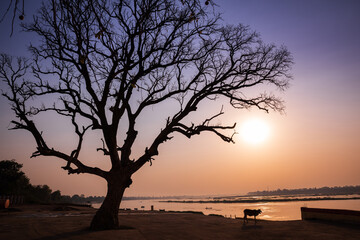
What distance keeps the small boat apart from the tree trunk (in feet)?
36.8

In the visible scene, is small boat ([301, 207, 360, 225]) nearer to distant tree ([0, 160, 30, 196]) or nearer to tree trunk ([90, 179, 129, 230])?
tree trunk ([90, 179, 129, 230])

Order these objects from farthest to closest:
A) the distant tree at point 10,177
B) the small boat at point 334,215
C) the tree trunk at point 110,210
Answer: the distant tree at point 10,177 < the small boat at point 334,215 < the tree trunk at point 110,210

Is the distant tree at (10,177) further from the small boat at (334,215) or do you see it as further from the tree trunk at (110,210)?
the small boat at (334,215)

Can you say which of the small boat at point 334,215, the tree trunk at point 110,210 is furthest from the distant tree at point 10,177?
the small boat at point 334,215

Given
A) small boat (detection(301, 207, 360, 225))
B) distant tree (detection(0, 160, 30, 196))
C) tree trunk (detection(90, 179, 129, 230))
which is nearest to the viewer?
tree trunk (detection(90, 179, 129, 230))

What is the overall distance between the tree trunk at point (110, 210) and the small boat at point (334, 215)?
11.2 metres

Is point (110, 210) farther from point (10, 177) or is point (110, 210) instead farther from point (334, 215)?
point (10, 177)

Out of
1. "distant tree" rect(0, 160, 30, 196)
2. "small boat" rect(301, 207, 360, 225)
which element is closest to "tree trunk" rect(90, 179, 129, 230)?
"small boat" rect(301, 207, 360, 225)

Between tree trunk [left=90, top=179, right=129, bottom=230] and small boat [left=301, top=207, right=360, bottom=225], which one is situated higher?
tree trunk [left=90, top=179, right=129, bottom=230]

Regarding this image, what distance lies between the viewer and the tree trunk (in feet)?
38.5

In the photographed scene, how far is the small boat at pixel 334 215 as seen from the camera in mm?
12680

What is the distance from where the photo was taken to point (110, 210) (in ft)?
39.3

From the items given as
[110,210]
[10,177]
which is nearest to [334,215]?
[110,210]

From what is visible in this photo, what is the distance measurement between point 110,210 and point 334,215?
1168 centimetres
